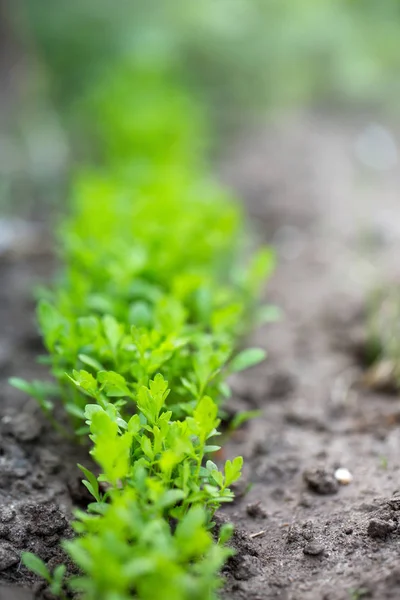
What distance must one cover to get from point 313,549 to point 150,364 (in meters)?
0.65

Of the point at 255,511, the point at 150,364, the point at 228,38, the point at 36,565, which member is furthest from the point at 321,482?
the point at 228,38

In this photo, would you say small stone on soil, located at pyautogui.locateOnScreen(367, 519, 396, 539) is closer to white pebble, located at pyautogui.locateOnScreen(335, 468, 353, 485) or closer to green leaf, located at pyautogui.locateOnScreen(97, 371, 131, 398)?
white pebble, located at pyautogui.locateOnScreen(335, 468, 353, 485)

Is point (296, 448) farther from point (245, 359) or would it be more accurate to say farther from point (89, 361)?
point (89, 361)

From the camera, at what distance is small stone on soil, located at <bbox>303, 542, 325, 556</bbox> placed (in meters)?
1.67

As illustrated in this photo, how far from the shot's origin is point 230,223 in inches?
116

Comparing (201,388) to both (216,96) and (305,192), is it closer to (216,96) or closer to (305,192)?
(305,192)

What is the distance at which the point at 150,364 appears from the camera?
70.3 inches

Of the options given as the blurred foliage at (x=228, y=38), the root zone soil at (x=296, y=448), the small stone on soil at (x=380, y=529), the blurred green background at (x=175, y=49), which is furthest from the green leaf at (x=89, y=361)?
the blurred foliage at (x=228, y=38)

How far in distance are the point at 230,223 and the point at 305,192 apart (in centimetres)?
223

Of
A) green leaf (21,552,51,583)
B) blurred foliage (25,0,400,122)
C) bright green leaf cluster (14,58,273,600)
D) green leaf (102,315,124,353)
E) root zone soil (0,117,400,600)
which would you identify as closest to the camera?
bright green leaf cluster (14,58,273,600)

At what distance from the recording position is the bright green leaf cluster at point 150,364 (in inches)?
50.6

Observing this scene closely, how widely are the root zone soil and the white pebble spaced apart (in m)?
0.01

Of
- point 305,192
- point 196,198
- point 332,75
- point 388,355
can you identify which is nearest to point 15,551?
point 388,355

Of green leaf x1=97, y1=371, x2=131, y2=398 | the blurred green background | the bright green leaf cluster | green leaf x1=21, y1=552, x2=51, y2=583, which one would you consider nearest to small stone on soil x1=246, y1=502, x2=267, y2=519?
the bright green leaf cluster
